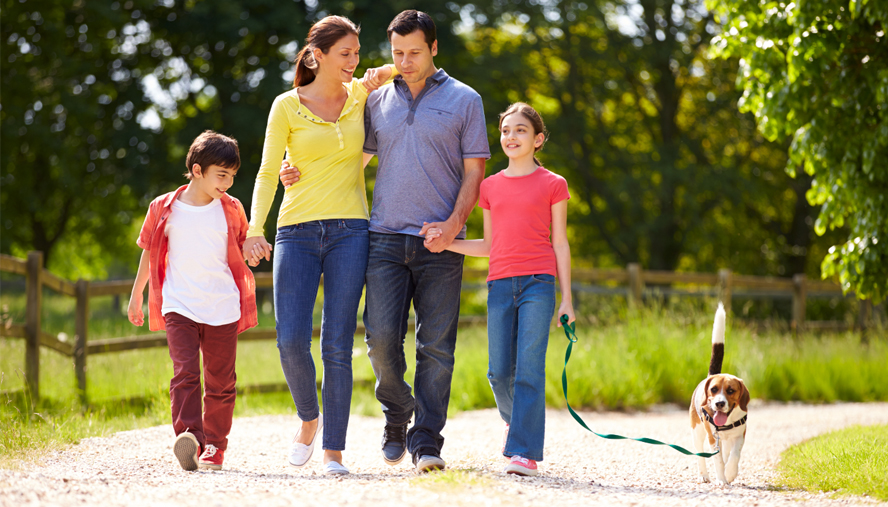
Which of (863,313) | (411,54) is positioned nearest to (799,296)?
(863,313)

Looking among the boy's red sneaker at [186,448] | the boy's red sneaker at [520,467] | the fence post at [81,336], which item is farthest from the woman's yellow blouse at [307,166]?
the fence post at [81,336]

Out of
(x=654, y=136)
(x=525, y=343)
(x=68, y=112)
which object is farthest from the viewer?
(x=654, y=136)

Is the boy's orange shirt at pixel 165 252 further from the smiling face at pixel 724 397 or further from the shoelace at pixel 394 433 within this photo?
the smiling face at pixel 724 397

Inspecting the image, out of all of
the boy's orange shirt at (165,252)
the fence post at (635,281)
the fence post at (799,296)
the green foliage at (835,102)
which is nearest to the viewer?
the boy's orange shirt at (165,252)

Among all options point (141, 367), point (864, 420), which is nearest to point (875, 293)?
point (864, 420)

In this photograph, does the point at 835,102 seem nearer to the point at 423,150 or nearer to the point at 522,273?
the point at 522,273

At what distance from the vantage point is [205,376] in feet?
13.7

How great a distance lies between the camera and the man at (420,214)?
12.8ft

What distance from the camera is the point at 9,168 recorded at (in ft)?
54.4

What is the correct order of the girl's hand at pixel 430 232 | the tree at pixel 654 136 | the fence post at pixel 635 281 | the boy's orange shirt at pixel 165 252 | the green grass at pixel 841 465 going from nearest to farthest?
the green grass at pixel 841 465 → the girl's hand at pixel 430 232 → the boy's orange shirt at pixel 165 252 → the fence post at pixel 635 281 → the tree at pixel 654 136

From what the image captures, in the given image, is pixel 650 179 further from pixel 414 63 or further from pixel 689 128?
pixel 414 63

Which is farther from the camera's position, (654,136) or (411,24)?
(654,136)

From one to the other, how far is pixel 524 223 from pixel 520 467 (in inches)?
45.5

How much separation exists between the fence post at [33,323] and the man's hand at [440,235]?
4264 mm
